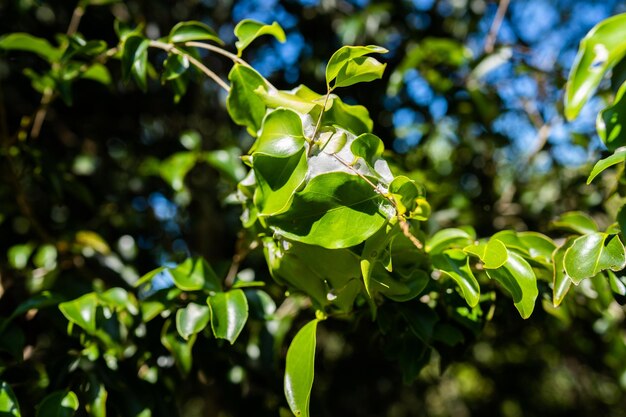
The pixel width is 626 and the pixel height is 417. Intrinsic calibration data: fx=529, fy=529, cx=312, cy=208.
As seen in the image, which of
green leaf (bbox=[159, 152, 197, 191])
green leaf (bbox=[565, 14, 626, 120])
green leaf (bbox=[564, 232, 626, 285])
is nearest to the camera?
green leaf (bbox=[565, 14, 626, 120])

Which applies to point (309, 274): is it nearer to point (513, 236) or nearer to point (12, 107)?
point (513, 236)

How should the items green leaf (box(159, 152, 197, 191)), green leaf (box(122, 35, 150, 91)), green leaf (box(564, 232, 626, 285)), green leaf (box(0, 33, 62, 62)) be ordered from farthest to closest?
green leaf (box(159, 152, 197, 191)) < green leaf (box(0, 33, 62, 62)) < green leaf (box(122, 35, 150, 91)) < green leaf (box(564, 232, 626, 285))

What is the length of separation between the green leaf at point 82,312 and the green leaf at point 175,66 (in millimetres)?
375

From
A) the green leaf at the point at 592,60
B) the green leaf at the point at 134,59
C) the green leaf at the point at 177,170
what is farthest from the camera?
the green leaf at the point at 177,170

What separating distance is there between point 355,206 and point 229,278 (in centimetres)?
51

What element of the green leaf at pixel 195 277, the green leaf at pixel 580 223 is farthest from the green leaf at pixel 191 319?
the green leaf at pixel 580 223

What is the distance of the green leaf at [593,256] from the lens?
640 millimetres

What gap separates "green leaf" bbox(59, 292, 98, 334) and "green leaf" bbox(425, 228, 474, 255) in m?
0.52

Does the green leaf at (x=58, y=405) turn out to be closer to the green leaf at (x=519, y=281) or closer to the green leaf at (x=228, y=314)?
the green leaf at (x=228, y=314)

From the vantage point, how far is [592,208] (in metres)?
1.37

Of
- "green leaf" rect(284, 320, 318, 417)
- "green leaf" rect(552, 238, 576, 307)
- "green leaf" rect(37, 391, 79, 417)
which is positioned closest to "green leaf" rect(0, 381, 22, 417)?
"green leaf" rect(37, 391, 79, 417)

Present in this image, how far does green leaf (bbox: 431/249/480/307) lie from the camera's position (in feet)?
2.20

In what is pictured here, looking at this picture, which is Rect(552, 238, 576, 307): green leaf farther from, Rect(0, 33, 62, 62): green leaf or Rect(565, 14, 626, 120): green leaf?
Rect(0, 33, 62, 62): green leaf

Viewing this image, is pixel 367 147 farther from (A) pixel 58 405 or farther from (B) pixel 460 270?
(A) pixel 58 405
